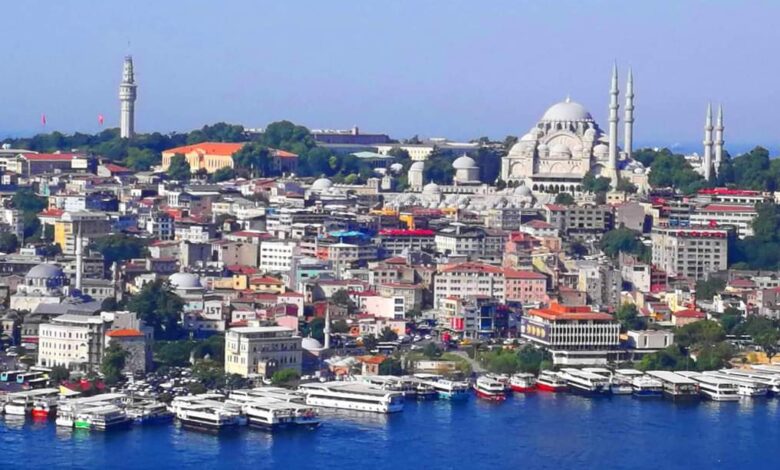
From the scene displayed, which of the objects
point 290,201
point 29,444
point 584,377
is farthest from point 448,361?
point 290,201

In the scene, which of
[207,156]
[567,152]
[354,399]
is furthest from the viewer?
[207,156]

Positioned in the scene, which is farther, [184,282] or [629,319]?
[184,282]

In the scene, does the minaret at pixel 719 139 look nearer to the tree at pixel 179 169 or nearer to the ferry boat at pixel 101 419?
the tree at pixel 179 169

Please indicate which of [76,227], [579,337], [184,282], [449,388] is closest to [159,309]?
[184,282]

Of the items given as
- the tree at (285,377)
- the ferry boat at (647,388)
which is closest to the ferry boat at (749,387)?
the ferry boat at (647,388)

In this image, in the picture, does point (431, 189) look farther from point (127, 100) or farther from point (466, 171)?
point (127, 100)

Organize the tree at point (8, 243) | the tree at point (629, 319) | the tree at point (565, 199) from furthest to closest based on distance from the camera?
the tree at point (565, 199), the tree at point (8, 243), the tree at point (629, 319)

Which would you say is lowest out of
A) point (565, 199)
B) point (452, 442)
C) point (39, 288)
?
point (452, 442)

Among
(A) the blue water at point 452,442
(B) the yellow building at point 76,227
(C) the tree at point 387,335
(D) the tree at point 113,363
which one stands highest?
(B) the yellow building at point 76,227
